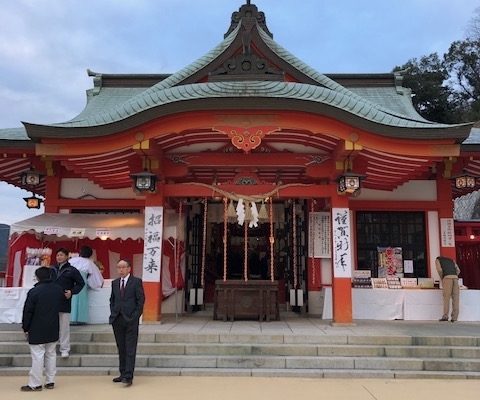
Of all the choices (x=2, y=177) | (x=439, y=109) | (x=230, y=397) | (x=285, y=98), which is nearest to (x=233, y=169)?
(x=285, y=98)

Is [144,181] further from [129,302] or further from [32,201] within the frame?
[32,201]

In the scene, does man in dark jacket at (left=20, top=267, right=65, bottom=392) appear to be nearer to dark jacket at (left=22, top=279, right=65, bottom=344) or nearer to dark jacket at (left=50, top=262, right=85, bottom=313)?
dark jacket at (left=22, top=279, right=65, bottom=344)

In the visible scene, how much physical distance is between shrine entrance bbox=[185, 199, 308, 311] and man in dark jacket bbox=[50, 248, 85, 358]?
3.56 m

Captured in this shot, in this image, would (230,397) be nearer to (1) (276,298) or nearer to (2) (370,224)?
(1) (276,298)

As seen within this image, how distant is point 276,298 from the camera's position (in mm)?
9250

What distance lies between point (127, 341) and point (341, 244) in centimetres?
466

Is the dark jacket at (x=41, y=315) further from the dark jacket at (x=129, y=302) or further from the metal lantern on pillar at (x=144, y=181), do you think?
the metal lantern on pillar at (x=144, y=181)

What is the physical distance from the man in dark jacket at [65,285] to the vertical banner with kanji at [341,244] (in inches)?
188

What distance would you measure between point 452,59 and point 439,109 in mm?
6266

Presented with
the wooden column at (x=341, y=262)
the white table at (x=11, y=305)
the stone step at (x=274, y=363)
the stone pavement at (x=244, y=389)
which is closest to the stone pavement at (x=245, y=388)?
the stone pavement at (x=244, y=389)

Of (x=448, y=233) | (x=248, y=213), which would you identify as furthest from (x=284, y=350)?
(x=448, y=233)

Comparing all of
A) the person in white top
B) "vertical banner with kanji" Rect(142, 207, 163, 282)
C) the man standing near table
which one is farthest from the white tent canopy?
the man standing near table

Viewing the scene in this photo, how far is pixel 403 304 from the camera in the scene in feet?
31.6

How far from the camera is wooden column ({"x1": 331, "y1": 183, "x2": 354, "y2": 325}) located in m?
8.38
